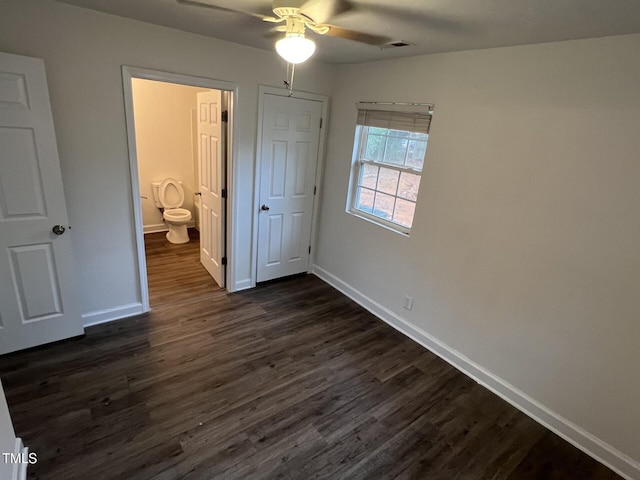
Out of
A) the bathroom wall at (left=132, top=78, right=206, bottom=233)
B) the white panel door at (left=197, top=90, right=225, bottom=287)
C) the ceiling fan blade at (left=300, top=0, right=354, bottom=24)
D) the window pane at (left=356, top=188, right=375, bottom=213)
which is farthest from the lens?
the bathroom wall at (left=132, top=78, right=206, bottom=233)

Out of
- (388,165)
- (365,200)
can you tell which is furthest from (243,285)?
(388,165)

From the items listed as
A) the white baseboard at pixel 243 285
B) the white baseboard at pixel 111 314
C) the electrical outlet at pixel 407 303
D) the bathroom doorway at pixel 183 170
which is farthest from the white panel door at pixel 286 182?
the electrical outlet at pixel 407 303

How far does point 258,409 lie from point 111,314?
5.33 feet

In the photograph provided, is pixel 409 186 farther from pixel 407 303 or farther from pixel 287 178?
pixel 287 178

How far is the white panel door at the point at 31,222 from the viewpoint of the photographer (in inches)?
77.5

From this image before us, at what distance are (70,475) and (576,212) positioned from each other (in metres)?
3.04

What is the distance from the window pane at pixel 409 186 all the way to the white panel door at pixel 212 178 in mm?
1670

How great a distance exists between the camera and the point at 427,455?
192 centimetres

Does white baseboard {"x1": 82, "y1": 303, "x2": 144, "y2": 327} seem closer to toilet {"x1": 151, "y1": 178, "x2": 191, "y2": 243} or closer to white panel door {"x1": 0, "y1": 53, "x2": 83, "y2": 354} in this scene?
white panel door {"x1": 0, "y1": 53, "x2": 83, "y2": 354}

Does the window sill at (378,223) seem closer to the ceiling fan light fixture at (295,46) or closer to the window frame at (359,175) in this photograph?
the window frame at (359,175)

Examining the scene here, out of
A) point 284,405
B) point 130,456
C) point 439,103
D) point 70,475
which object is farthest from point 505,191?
point 70,475

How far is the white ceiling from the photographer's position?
1437 mm

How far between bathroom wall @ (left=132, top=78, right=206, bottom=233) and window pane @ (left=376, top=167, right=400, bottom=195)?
3106 millimetres

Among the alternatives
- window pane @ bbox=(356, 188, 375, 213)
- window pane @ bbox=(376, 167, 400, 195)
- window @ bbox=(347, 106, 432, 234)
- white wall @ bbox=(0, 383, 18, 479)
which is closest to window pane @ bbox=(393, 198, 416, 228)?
window @ bbox=(347, 106, 432, 234)
